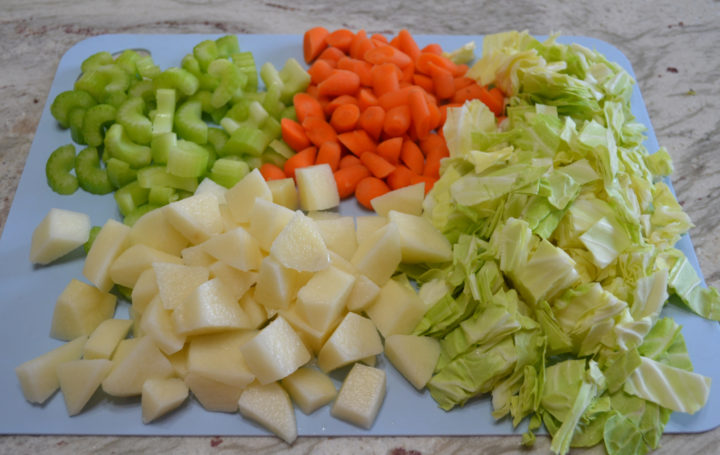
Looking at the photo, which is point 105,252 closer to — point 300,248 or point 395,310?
point 300,248

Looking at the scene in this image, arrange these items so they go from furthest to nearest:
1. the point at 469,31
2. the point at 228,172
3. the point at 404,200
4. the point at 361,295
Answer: the point at 469,31
the point at 228,172
the point at 404,200
the point at 361,295

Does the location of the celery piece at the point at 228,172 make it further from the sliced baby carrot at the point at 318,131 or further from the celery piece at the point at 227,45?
the celery piece at the point at 227,45

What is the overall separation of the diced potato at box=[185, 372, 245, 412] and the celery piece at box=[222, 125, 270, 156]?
102cm

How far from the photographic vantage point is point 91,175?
2648 mm

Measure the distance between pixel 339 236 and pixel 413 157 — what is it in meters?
0.54

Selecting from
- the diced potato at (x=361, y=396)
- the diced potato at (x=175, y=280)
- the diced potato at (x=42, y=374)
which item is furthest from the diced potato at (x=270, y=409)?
the diced potato at (x=42, y=374)

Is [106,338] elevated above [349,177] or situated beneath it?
situated beneath

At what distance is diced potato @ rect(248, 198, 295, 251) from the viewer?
2232 mm

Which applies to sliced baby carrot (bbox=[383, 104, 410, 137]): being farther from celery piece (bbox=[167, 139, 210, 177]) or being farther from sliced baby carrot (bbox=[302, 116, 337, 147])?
celery piece (bbox=[167, 139, 210, 177])

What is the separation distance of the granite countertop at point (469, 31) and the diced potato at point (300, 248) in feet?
4.27

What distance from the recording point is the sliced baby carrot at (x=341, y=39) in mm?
3127

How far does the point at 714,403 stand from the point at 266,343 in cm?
151

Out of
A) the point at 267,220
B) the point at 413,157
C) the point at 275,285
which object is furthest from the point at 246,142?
the point at 275,285

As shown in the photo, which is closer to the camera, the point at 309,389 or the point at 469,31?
the point at 309,389
